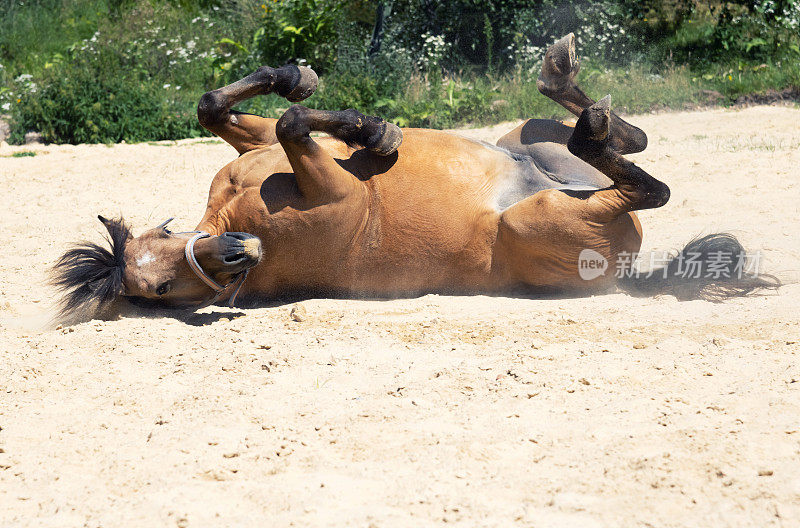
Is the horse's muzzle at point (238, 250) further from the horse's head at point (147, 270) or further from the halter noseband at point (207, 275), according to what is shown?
the halter noseband at point (207, 275)

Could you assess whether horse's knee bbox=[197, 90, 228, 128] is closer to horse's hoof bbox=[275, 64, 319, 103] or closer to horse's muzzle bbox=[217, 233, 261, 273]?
horse's hoof bbox=[275, 64, 319, 103]

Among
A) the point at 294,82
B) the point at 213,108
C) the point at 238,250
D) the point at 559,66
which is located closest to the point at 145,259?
the point at 238,250

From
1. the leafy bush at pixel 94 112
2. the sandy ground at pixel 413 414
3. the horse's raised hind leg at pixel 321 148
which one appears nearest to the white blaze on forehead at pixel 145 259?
the sandy ground at pixel 413 414

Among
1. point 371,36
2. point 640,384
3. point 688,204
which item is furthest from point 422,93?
point 640,384

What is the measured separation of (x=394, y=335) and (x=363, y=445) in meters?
0.98

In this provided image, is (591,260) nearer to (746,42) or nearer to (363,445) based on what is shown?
(363,445)

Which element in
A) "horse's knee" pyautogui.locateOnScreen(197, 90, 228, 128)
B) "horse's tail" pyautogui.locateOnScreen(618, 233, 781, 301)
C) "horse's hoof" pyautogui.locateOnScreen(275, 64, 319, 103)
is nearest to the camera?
"horse's tail" pyautogui.locateOnScreen(618, 233, 781, 301)

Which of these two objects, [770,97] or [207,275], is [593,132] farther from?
[770,97]

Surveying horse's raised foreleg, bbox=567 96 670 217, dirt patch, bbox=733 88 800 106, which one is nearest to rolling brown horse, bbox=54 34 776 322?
horse's raised foreleg, bbox=567 96 670 217

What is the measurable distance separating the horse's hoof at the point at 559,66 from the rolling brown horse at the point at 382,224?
718mm

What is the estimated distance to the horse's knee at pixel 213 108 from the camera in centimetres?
379

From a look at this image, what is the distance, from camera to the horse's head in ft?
10.9

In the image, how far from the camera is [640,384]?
256 cm

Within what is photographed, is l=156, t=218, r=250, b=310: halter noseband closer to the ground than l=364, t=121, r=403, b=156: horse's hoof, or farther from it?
closer to the ground
